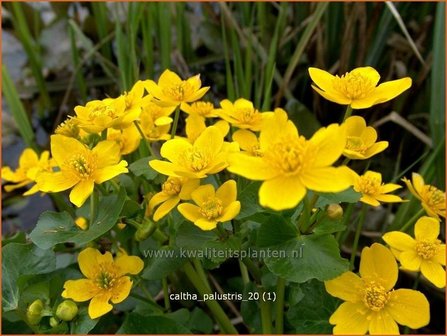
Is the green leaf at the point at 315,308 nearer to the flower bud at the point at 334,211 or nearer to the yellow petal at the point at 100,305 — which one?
the flower bud at the point at 334,211

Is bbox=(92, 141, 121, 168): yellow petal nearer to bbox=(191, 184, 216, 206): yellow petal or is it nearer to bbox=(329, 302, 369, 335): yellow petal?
bbox=(191, 184, 216, 206): yellow petal

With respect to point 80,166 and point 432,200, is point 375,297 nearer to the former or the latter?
point 432,200

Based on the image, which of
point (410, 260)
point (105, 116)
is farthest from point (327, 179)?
point (105, 116)

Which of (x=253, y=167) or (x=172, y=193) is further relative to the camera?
(x=172, y=193)

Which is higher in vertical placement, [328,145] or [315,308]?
[328,145]

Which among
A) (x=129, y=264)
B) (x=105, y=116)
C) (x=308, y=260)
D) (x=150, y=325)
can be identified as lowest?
(x=150, y=325)

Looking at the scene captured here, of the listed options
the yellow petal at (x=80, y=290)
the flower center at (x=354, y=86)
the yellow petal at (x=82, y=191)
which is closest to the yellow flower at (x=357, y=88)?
the flower center at (x=354, y=86)

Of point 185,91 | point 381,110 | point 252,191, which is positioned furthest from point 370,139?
point 381,110
